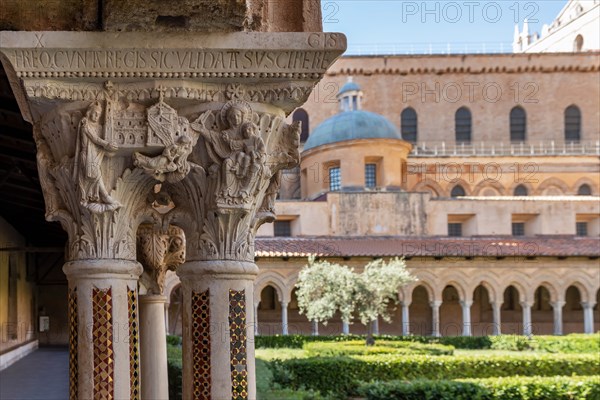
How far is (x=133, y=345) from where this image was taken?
12.7 ft

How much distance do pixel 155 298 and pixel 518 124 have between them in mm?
41648

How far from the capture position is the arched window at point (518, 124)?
1777 inches

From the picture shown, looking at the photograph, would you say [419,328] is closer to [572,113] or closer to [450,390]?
[572,113]

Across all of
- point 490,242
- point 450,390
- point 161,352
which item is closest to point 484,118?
point 490,242

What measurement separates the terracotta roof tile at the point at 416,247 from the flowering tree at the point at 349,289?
280 centimetres

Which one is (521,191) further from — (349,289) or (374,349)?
(374,349)

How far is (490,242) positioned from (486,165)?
8.41 meters

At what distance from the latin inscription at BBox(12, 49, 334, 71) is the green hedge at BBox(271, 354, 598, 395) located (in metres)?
11.9

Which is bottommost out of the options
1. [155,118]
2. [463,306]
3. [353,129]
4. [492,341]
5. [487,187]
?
[492,341]

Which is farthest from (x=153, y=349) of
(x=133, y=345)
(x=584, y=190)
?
(x=584, y=190)

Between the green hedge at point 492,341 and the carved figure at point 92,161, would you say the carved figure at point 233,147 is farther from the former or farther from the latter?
the green hedge at point 492,341

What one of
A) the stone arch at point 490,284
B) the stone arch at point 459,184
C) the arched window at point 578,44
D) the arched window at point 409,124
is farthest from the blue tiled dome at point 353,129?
the arched window at point 578,44

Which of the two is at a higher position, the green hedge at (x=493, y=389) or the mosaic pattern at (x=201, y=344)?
the mosaic pattern at (x=201, y=344)

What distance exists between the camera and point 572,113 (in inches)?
1775
